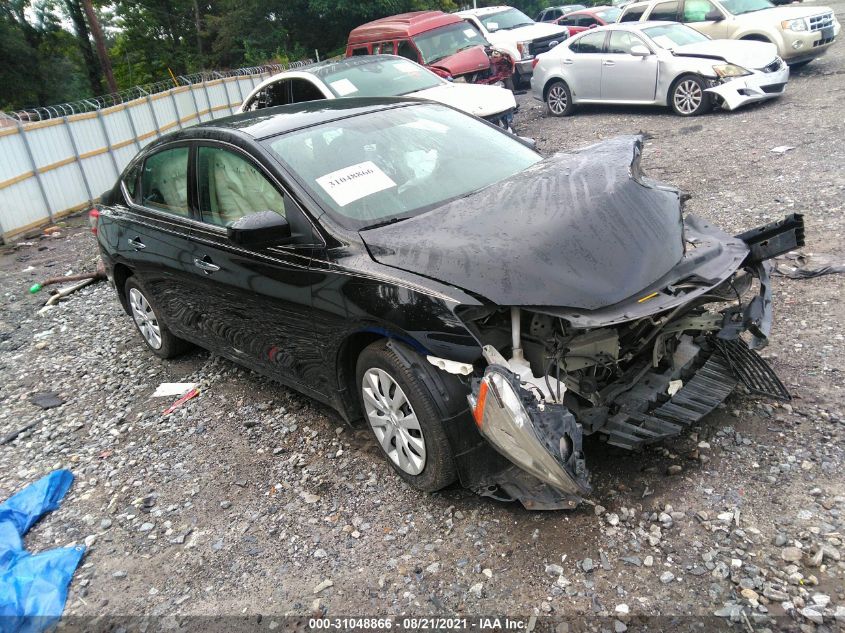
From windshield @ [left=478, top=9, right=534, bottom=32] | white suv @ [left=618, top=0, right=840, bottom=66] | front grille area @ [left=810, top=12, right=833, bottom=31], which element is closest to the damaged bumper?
white suv @ [left=618, top=0, right=840, bottom=66]

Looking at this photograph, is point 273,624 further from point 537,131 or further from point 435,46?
point 435,46

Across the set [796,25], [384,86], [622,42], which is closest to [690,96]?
[622,42]

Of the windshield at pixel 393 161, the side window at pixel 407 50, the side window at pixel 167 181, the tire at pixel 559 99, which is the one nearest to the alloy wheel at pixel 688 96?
the tire at pixel 559 99

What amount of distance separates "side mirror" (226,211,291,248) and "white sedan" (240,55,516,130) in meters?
6.11

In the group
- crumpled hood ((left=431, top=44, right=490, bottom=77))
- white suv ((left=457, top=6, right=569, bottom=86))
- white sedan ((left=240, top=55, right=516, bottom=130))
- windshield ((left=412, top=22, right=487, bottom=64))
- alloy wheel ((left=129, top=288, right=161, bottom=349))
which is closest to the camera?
alloy wheel ((left=129, top=288, right=161, bottom=349))

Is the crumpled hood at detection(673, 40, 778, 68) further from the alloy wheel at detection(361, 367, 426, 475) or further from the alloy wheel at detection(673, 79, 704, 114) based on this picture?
the alloy wheel at detection(361, 367, 426, 475)

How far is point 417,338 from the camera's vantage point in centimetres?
315

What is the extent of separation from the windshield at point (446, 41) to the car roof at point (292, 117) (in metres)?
8.80

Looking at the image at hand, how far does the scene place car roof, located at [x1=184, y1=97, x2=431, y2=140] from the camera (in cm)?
425

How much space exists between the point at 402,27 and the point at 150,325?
9.86 m

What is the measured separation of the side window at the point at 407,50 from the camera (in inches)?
518

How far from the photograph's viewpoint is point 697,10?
44.2ft

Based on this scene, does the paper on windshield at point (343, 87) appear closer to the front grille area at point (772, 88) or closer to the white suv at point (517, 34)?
the white suv at point (517, 34)

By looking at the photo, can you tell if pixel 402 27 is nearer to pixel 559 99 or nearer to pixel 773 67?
pixel 559 99
